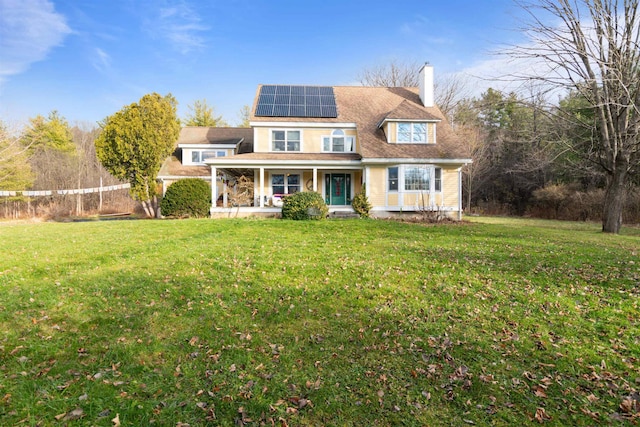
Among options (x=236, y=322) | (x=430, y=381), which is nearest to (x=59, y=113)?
(x=236, y=322)

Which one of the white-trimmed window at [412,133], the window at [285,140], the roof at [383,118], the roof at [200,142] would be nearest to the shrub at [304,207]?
the roof at [383,118]

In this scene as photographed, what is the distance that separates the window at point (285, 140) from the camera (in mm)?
19656

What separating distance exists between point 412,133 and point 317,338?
647 inches

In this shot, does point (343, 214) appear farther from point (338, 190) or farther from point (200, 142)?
point (200, 142)

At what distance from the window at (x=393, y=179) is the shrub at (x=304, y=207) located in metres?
4.61

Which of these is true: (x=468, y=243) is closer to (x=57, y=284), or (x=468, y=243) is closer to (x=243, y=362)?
(x=243, y=362)

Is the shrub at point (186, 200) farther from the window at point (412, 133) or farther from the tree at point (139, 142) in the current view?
the window at point (412, 133)

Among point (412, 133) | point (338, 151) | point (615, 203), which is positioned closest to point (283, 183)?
point (338, 151)

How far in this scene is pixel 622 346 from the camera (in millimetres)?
4008

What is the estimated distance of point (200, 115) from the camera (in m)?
36.5

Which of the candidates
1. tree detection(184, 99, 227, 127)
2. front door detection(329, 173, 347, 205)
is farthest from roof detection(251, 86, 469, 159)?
tree detection(184, 99, 227, 127)

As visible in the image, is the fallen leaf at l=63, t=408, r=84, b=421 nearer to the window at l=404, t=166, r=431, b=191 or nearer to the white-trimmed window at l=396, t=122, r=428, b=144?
the window at l=404, t=166, r=431, b=191

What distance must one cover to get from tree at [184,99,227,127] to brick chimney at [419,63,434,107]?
A: 23964mm

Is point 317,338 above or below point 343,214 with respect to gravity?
below
